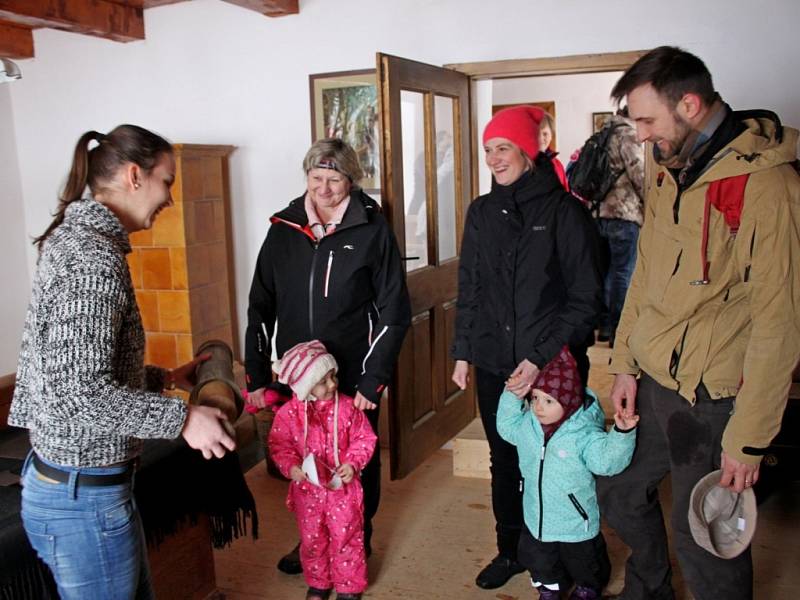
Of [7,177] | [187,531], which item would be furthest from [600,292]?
[7,177]

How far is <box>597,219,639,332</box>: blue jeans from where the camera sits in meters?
4.95

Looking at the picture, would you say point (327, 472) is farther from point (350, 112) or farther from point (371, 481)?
point (350, 112)

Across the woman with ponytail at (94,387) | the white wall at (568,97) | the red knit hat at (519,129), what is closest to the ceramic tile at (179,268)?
the red knit hat at (519,129)

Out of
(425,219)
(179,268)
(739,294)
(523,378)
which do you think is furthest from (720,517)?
(179,268)

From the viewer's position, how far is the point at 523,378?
2334 millimetres

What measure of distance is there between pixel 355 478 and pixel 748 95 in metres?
2.37

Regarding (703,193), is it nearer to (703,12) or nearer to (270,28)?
(703,12)

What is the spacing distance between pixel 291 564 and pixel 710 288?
1.82 metres

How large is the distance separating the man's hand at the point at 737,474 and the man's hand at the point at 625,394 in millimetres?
385

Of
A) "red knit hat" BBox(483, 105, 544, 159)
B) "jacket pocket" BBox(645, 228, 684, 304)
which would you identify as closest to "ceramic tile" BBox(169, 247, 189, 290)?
"red knit hat" BBox(483, 105, 544, 159)

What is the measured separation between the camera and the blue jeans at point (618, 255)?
495 cm

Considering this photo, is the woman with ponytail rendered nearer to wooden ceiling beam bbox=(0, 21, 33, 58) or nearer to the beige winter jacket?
the beige winter jacket

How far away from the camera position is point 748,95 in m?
3.36

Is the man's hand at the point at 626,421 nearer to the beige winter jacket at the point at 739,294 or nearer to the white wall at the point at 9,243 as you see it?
the beige winter jacket at the point at 739,294
